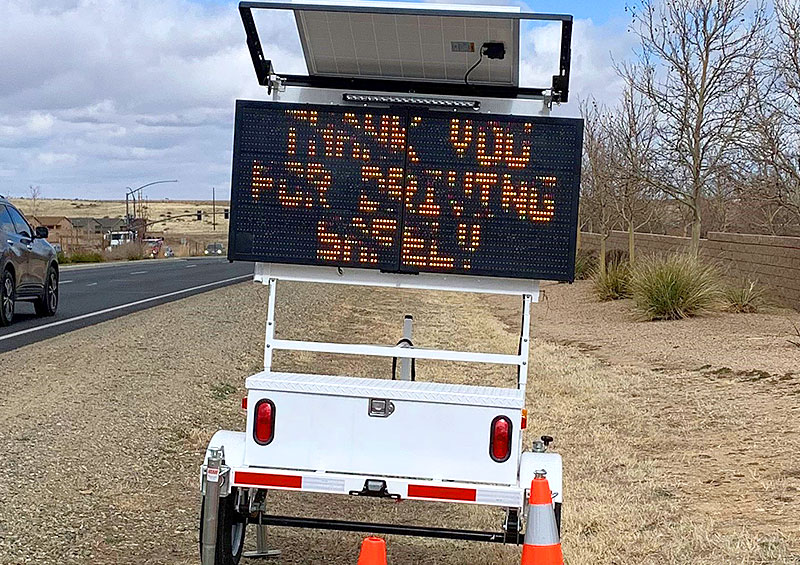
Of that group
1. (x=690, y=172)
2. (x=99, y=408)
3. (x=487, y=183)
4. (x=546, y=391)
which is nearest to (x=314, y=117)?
(x=487, y=183)

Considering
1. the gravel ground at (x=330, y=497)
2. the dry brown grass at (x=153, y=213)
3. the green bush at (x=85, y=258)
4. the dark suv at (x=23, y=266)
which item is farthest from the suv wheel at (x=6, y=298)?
the dry brown grass at (x=153, y=213)

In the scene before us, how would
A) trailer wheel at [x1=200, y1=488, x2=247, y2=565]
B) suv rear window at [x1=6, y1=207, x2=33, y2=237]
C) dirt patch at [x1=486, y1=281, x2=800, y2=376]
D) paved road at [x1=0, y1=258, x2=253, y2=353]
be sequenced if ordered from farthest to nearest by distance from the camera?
suv rear window at [x1=6, y1=207, x2=33, y2=237]
paved road at [x1=0, y1=258, x2=253, y2=353]
dirt patch at [x1=486, y1=281, x2=800, y2=376]
trailer wheel at [x1=200, y1=488, x2=247, y2=565]

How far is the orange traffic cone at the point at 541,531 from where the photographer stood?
4.83m

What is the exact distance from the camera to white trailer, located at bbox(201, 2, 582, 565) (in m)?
5.32

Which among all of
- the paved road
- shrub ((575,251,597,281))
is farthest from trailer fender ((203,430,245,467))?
shrub ((575,251,597,281))

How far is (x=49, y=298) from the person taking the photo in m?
18.7

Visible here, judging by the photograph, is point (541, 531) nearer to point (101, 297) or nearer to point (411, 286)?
point (411, 286)

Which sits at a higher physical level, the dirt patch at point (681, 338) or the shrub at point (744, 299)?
the shrub at point (744, 299)

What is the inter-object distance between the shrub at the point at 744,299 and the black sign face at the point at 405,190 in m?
16.2

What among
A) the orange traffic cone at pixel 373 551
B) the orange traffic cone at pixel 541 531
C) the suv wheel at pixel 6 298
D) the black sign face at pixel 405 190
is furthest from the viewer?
the suv wheel at pixel 6 298

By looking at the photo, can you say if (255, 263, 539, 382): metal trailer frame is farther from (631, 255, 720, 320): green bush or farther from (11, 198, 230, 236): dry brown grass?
(11, 198, 230, 236): dry brown grass

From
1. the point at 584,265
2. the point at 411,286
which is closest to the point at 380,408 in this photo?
the point at 411,286

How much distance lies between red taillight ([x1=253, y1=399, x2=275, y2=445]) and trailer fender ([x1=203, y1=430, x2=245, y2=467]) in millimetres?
142

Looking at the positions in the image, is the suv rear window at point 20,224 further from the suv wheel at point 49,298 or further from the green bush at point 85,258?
the green bush at point 85,258
